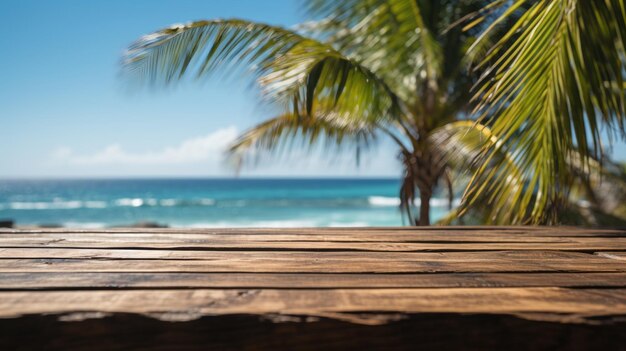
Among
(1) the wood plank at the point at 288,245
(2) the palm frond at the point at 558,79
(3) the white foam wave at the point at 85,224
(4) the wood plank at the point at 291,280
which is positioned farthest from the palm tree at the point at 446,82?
(3) the white foam wave at the point at 85,224

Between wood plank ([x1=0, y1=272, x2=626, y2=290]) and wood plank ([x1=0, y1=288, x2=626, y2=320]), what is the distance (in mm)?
40

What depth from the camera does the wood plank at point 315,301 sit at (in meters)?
0.76

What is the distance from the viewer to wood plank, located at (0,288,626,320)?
76 cm

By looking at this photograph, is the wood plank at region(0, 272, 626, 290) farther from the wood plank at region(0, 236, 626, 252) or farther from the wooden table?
the wood plank at region(0, 236, 626, 252)

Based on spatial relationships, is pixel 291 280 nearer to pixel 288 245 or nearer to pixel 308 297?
pixel 308 297

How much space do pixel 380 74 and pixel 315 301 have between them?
396 cm

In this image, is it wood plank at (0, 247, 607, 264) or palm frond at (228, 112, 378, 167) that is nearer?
wood plank at (0, 247, 607, 264)

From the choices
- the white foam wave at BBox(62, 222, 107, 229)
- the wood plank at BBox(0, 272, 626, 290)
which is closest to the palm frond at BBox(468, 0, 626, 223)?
the wood plank at BBox(0, 272, 626, 290)

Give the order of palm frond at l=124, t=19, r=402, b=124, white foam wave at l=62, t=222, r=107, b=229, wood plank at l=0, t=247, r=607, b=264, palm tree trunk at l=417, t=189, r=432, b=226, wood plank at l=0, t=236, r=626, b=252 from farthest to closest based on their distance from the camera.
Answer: white foam wave at l=62, t=222, r=107, b=229, palm tree trunk at l=417, t=189, r=432, b=226, palm frond at l=124, t=19, r=402, b=124, wood plank at l=0, t=236, r=626, b=252, wood plank at l=0, t=247, r=607, b=264

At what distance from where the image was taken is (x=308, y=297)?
33.2 inches

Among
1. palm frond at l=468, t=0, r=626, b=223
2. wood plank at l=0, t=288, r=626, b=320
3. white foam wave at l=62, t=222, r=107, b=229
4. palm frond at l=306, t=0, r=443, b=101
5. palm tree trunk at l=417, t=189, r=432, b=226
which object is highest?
palm frond at l=306, t=0, r=443, b=101

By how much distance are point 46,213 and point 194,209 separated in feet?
27.9

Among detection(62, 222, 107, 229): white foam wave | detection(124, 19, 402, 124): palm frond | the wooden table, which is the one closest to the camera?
the wooden table

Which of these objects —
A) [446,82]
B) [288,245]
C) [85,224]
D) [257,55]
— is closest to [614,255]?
[288,245]
